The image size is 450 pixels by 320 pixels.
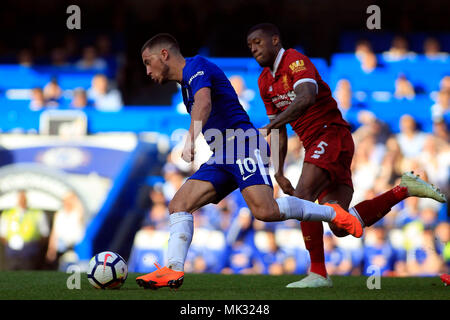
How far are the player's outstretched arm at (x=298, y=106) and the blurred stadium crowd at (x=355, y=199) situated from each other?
452cm

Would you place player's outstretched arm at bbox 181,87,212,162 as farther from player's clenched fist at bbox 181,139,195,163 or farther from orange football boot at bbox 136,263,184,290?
orange football boot at bbox 136,263,184,290

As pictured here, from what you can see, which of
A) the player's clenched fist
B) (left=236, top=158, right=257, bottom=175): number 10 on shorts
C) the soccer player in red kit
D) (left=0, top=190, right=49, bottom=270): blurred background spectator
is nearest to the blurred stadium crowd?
(left=0, top=190, right=49, bottom=270): blurred background spectator

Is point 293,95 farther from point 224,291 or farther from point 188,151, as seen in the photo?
point 224,291

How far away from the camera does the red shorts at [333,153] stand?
5.53 meters

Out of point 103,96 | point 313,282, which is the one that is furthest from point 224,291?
point 103,96

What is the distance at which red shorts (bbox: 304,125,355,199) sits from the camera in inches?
218

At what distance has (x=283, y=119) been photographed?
5.21 m

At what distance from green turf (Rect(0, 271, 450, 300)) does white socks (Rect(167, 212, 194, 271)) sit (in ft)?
0.65

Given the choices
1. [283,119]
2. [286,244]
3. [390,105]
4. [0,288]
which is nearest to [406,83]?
[390,105]

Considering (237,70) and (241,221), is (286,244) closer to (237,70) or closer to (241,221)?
(241,221)

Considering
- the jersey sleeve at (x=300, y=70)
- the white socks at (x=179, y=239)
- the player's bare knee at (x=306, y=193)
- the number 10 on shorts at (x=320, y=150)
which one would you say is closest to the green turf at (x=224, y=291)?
the white socks at (x=179, y=239)
